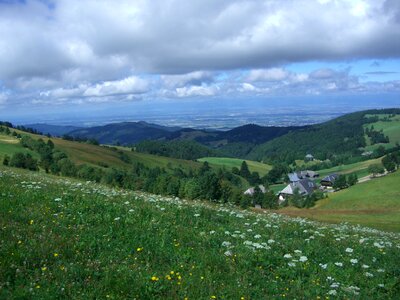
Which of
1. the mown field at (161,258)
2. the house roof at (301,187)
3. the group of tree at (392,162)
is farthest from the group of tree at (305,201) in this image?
the mown field at (161,258)

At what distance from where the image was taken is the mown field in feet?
25.1

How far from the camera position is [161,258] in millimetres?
9516

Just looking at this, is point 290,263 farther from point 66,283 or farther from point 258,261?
point 66,283

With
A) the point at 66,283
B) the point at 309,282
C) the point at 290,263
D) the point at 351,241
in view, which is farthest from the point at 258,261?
the point at 351,241

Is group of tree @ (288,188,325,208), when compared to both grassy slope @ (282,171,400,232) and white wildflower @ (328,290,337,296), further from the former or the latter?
white wildflower @ (328,290,337,296)

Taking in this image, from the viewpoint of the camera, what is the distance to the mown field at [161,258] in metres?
7.66

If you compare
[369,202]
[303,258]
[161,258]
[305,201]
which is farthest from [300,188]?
[161,258]

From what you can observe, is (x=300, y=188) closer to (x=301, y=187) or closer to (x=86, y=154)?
(x=301, y=187)

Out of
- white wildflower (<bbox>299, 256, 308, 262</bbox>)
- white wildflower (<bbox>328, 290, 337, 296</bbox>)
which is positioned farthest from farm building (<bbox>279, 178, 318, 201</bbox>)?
white wildflower (<bbox>328, 290, 337, 296</bbox>)

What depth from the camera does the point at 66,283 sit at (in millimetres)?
7402

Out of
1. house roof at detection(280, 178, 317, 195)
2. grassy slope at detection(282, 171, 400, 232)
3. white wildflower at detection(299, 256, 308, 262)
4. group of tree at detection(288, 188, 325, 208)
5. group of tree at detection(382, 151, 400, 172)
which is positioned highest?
white wildflower at detection(299, 256, 308, 262)

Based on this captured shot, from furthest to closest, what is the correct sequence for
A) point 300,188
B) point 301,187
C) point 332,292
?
point 301,187
point 300,188
point 332,292

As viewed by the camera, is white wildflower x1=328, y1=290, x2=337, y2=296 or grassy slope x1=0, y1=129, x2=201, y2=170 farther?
grassy slope x1=0, y1=129, x2=201, y2=170

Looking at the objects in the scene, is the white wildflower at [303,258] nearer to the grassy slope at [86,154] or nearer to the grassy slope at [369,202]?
A: the grassy slope at [369,202]
